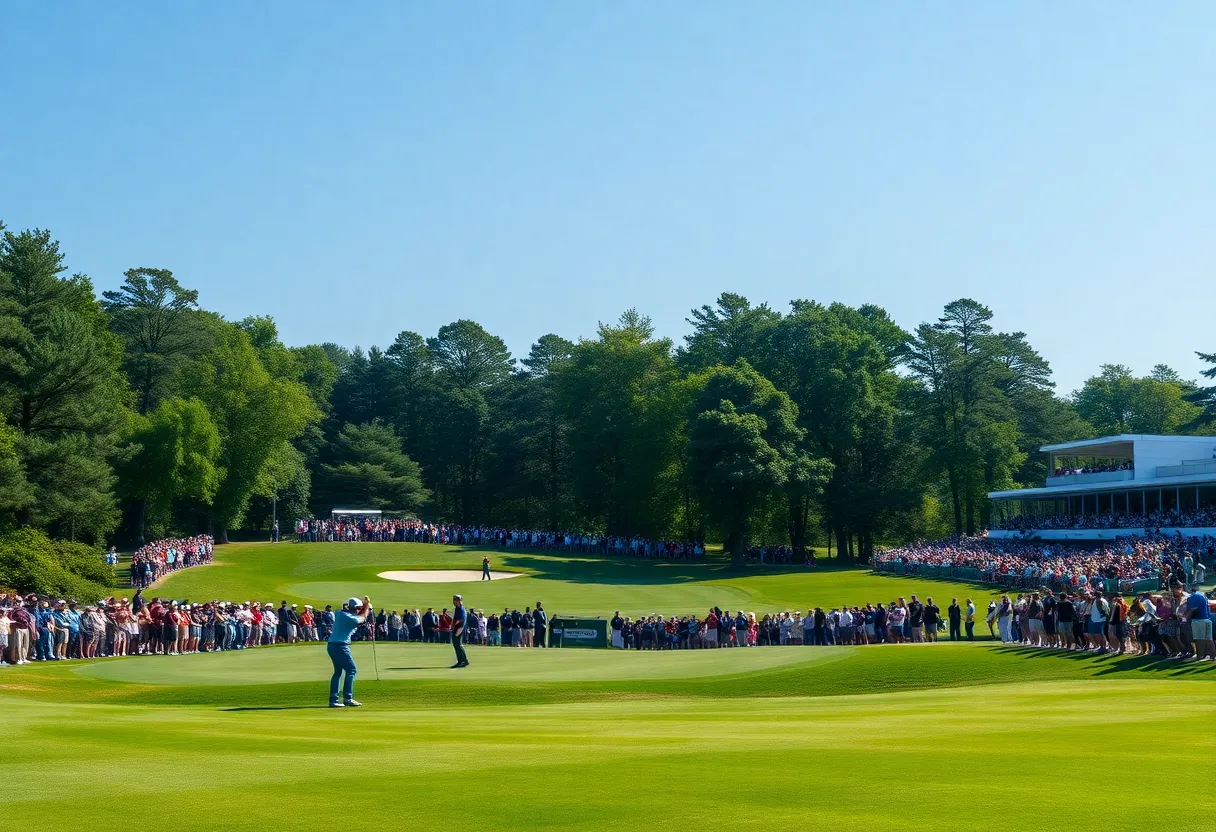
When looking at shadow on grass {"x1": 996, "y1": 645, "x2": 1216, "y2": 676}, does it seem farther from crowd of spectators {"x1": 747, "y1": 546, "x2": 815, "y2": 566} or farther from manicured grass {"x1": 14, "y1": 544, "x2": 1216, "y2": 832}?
crowd of spectators {"x1": 747, "y1": 546, "x2": 815, "y2": 566}

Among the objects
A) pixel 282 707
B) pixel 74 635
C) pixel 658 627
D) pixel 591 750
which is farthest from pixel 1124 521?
pixel 591 750

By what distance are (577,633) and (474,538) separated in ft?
143

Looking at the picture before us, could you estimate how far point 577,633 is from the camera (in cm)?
4403

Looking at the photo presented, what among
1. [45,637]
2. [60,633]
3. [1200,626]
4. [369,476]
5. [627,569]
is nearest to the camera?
[1200,626]

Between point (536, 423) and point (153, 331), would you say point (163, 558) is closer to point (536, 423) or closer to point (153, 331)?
point (153, 331)

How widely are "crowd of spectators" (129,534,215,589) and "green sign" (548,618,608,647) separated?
2291 centimetres

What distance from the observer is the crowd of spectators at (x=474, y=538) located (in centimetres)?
8494

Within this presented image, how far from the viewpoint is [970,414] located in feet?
309

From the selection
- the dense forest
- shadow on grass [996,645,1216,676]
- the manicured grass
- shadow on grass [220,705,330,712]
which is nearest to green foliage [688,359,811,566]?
the dense forest

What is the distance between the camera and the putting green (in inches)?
A: 1107

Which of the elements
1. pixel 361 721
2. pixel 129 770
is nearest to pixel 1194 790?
pixel 129 770

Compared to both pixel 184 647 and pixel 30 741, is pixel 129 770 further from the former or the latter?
pixel 184 647

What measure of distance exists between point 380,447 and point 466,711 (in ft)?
315

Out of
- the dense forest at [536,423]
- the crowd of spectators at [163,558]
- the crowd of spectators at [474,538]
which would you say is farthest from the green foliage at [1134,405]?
the crowd of spectators at [163,558]
